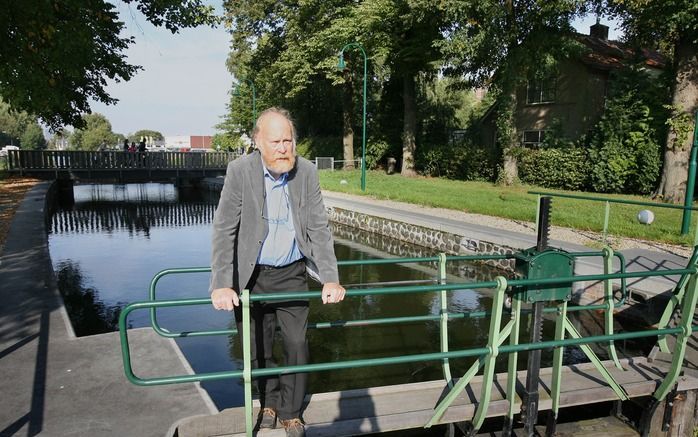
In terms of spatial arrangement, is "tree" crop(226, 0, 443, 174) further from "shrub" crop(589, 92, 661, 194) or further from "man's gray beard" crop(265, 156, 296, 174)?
"man's gray beard" crop(265, 156, 296, 174)

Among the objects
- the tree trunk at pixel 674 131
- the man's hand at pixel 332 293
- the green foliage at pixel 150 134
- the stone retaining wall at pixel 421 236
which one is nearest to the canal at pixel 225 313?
the stone retaining wall at pixel 421 236

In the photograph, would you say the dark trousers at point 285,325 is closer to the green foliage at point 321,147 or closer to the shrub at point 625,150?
the shrub at point 625,150

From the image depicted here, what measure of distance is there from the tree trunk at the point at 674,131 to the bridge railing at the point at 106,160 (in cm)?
2457

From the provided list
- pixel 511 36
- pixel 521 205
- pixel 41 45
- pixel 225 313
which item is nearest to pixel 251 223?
pixel 225 313

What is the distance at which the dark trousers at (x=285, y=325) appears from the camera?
2.72 metres

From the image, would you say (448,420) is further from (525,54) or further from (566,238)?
(525,54)

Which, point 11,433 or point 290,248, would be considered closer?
A: point 290,248

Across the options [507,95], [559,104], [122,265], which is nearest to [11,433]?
[122,265]

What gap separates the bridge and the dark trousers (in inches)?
1070

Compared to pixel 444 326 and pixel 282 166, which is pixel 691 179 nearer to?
pixel 444 326

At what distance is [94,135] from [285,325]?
114855 millimetres

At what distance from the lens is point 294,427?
9.09 ft

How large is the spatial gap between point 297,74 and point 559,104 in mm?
14431

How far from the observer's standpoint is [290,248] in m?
→ 2.70
